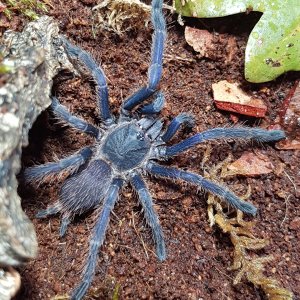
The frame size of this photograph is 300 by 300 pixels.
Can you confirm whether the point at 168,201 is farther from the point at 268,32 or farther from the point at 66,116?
the point at 268,32

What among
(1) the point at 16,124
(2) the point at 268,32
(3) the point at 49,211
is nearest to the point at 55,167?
(3) the point at 49,211

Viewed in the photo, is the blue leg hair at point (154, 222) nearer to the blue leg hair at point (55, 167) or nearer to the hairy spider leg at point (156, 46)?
the blue leg hair at point (55, 167)

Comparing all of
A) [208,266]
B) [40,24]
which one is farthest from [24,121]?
[208,266]

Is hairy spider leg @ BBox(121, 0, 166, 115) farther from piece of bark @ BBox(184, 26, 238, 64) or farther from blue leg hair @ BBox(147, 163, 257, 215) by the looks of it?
blue leg hair @ BBox(147, 163, 257, 215)

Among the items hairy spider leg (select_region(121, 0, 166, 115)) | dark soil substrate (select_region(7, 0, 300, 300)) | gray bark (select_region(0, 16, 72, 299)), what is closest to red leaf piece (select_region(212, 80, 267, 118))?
dark soil substrate (select_region(7, 0, 300, 300))

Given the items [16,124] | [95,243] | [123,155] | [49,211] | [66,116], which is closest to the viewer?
[16,124]

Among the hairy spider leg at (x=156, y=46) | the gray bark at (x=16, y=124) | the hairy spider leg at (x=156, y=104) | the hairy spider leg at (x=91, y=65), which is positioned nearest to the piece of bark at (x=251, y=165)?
the hairy spider leg at (x=156, y=104)

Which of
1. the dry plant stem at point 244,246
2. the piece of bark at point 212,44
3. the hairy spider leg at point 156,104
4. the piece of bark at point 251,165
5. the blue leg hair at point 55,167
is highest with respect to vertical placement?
the piece of bark at point 212,44
